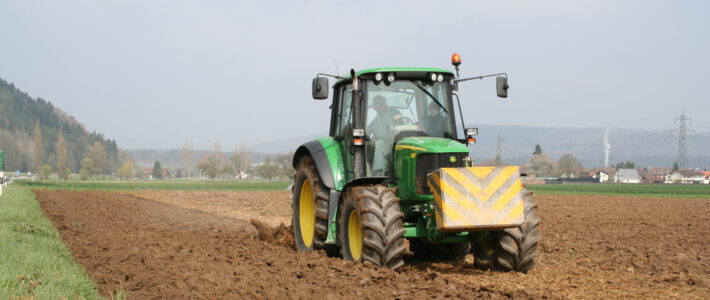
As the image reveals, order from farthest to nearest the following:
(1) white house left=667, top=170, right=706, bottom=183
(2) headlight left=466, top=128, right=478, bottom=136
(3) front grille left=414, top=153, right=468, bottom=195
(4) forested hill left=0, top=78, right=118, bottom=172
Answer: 1. (4) forested hill left=0, top=78, right=118, bottom=172
2. (1) white house left=667, top=170, right=706, bottom=183
3. (2) headlight left=466, top=128, right=478, bottom=136
4. (3) front grille left=414, top=153, right=468, bottom=195

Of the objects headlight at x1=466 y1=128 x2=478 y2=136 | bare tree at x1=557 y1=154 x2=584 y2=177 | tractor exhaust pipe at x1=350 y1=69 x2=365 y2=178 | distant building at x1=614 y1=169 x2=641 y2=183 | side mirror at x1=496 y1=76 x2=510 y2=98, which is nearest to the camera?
side mirror at x1=496 y1=76 x2=510 y2=98

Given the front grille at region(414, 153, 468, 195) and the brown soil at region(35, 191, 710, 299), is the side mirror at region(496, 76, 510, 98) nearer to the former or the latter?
the front grille at region(414, 153, 468, 195)

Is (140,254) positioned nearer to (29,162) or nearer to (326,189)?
(326,189)

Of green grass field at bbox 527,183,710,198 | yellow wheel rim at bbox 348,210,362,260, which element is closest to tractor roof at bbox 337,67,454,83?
yellow wheel rim at bbox 348,210,362,260

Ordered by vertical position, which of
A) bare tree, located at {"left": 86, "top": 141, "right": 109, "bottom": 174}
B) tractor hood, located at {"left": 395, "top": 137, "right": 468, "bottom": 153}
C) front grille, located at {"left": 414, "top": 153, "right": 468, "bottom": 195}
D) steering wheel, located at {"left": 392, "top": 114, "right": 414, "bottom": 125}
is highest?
bare tree, located at {"left": 86, "top": 141, "right": 109, "bottom": 174}

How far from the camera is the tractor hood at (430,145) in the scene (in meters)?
8.28

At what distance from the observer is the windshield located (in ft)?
29.3

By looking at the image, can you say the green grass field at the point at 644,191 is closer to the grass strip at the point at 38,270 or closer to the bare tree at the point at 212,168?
the grass strip at the point at 38,270

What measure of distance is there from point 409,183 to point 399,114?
40.2 inches

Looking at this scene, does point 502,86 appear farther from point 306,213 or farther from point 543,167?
point 543,167

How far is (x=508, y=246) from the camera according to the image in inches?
320

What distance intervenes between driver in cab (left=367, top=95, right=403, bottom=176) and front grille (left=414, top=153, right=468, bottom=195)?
2.39 ft

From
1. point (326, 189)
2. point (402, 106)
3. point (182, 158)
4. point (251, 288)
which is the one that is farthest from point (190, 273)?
point (182, 158)

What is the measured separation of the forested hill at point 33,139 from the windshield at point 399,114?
14570cm
